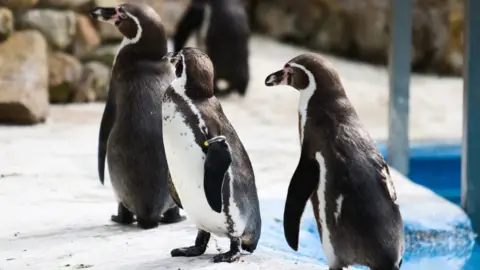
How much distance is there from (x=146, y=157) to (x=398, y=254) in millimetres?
1001

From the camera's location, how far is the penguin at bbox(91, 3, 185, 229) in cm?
282

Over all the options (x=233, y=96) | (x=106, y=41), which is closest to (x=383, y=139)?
(x=233, y=96)

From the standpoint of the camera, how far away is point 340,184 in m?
2.15

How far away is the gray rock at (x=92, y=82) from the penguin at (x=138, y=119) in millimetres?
3213

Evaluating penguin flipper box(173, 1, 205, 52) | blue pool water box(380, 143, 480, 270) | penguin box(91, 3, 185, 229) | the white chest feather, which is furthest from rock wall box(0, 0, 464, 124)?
the white chest feather

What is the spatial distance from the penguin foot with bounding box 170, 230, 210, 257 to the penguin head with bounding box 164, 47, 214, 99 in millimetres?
422

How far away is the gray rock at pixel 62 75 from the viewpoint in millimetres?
6020

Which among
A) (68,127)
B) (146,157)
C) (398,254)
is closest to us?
(398,254)

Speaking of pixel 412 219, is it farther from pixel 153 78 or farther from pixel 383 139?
pixel 383 139

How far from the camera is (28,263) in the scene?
251 cm

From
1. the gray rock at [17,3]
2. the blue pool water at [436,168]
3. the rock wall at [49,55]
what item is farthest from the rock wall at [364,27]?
the gray rock at [17,3]

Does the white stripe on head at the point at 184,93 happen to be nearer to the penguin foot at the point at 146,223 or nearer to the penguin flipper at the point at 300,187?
the penguin flipper at the point at 300,187

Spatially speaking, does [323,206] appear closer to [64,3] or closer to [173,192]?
[173,192]

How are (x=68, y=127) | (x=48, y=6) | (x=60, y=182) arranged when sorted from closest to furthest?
(x=60, y=182) < (x=68, y=127) < (x=48, y=6)
